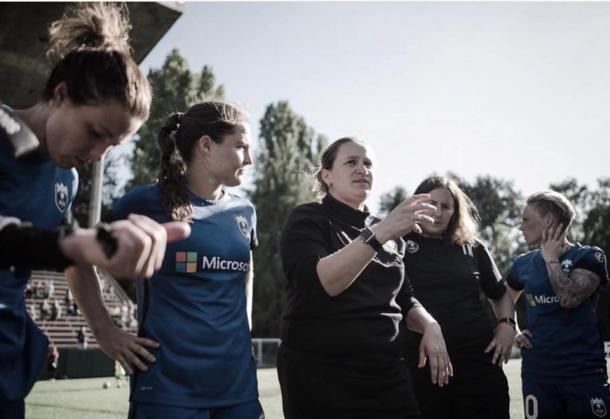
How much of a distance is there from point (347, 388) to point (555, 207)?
10.2 ft

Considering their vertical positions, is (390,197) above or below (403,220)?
above

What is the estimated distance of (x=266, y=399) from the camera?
10648mm

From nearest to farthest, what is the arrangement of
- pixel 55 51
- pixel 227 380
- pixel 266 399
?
pixel 55 51 → pixel 227 380 → pixel 266 399

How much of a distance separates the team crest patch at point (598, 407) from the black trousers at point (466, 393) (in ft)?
3.05

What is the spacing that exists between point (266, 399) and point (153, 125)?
93.3ft

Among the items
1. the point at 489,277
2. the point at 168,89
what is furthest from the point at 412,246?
the point at 168,89

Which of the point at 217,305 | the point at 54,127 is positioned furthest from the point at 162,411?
the point at 54,127

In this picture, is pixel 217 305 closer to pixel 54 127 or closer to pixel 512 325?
pixel 54 127

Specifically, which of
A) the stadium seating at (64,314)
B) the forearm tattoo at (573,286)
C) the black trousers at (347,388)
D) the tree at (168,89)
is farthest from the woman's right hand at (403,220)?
the tree at (168,89)

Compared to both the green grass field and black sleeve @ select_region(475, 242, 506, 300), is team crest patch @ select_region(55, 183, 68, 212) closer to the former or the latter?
black sleeve @ select_region(475, 242, 506, 300)

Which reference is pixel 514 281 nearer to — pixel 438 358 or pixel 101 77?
pixel 438 358

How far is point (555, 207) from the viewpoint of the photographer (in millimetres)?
4977

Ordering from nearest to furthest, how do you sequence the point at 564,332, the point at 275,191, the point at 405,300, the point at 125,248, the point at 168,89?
the point at 125,248
the point at 405,300
the point at 564,332
the point at 275,191
the point at 168,89

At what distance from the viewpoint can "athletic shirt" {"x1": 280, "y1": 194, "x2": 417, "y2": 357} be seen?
298cm
